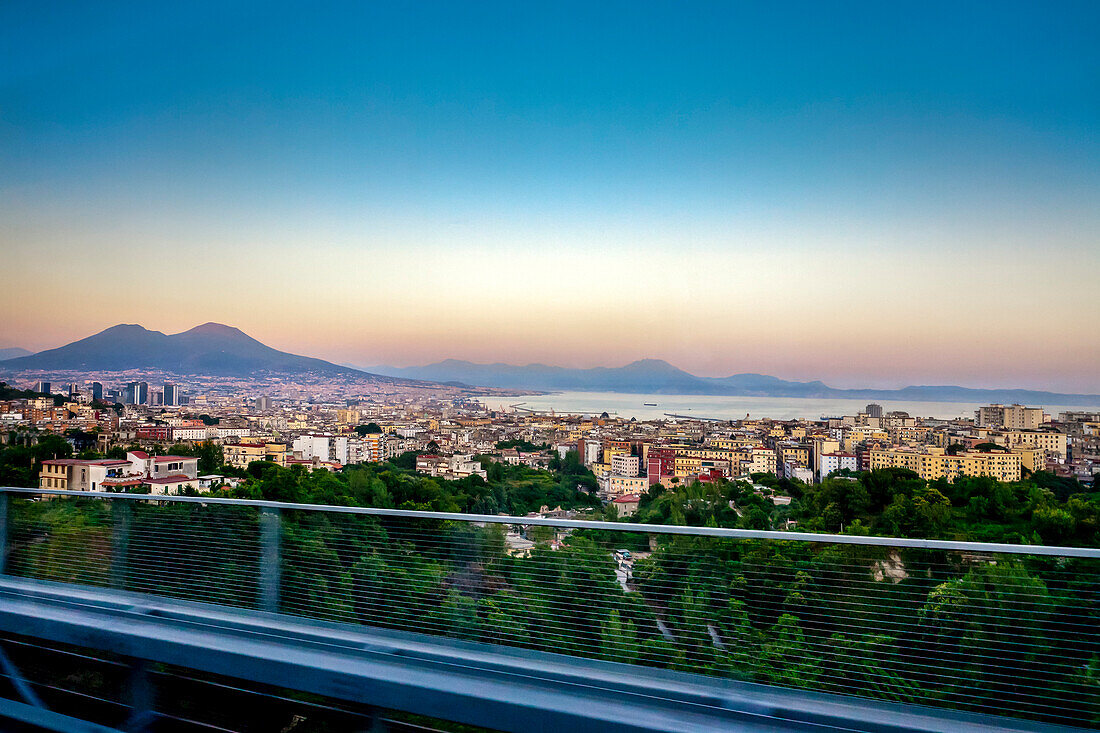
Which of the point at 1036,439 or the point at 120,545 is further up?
the point at 1036,439

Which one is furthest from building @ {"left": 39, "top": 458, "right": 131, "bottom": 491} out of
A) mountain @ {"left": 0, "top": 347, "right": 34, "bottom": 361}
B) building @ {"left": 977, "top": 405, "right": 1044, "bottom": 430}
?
building @ {"left": 977, "top": 405, "right": 1044, "bottom": 430}

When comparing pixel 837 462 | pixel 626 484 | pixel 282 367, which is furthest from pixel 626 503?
pixel 282 367

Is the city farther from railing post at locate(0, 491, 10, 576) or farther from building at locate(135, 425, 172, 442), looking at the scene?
railing post at locate(0, 491, 10, 576)

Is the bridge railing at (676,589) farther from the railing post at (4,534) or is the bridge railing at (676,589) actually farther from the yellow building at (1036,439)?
the yellow building at (1036,439)

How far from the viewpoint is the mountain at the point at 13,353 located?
45.3ft

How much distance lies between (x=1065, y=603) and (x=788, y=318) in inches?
461

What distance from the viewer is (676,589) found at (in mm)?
2721

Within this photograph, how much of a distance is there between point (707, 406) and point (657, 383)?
1933 millimetres

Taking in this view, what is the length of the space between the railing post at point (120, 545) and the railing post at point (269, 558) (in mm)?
941

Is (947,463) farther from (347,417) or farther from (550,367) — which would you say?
(347,417)

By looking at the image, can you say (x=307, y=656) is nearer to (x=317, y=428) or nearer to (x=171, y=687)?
(x=171, y=687)

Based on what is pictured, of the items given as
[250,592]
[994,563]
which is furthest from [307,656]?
[994,563]

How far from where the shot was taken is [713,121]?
11.7 meters

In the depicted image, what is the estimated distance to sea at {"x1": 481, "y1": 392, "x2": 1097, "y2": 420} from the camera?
11180 mm
